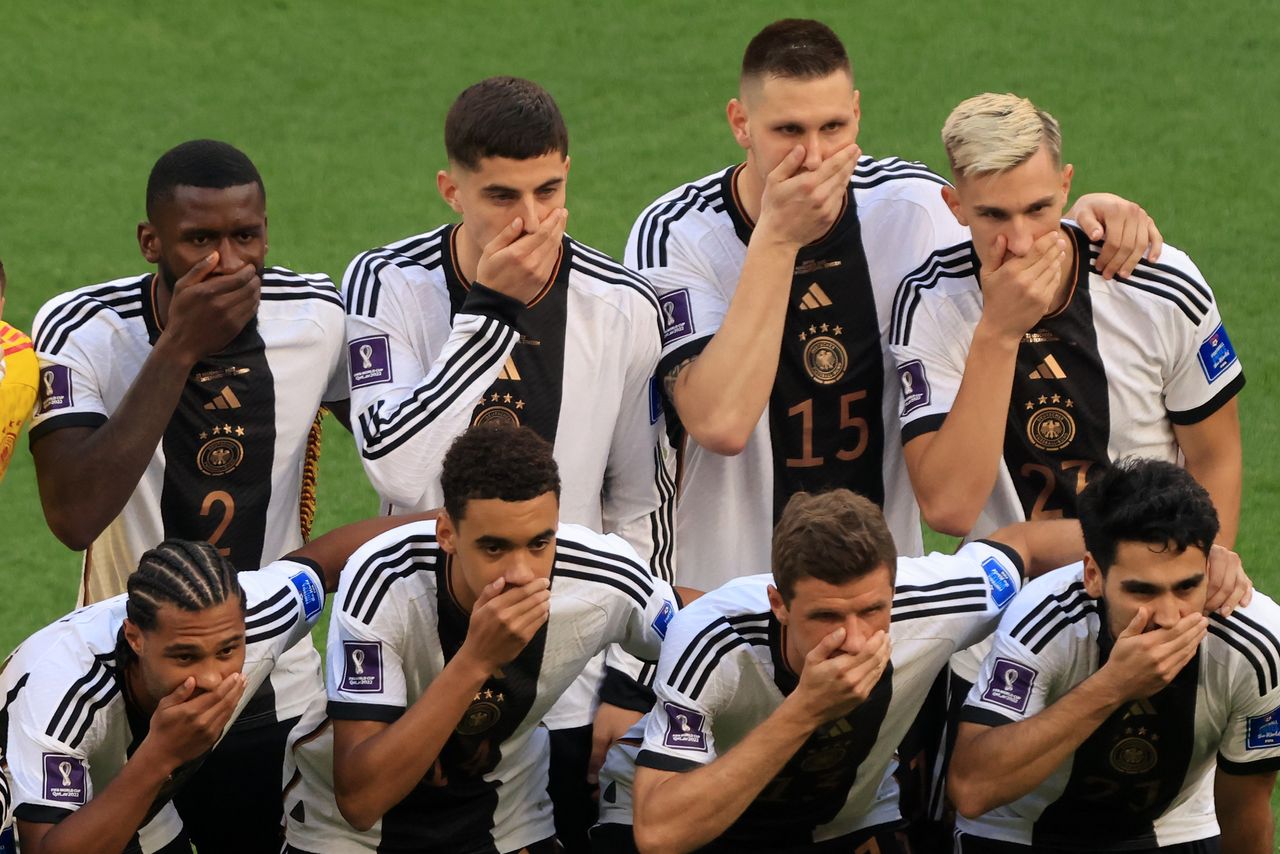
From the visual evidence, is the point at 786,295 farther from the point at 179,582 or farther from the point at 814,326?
the point at 179,582

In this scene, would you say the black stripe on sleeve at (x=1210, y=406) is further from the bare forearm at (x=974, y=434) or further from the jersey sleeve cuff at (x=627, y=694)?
the jersey sleeve cuff at (x=627, y=694)

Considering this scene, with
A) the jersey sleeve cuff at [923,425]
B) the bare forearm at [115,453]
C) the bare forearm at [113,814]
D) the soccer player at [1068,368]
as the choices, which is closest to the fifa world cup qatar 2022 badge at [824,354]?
the soccer player at [1068,368]

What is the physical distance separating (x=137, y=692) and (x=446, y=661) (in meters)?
0.73

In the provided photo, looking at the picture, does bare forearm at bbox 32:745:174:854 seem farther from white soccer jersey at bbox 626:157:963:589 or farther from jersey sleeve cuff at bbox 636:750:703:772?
white soccer jersey at bbox 626:157:963:589

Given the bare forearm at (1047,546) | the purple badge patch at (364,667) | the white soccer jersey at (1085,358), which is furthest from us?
the white soccer jersey at (1085,358)

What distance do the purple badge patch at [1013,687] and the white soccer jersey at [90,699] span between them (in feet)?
5.57

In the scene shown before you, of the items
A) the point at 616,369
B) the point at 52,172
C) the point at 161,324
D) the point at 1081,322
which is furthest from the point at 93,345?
the point at 52,172

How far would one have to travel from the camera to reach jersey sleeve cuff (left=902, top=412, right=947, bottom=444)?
16.7ft

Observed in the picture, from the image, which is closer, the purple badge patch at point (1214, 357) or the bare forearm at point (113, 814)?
the bare forearm at point (113, 814)

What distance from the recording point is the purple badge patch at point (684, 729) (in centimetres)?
464

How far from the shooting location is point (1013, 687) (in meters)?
4.73

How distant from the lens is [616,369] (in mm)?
5195

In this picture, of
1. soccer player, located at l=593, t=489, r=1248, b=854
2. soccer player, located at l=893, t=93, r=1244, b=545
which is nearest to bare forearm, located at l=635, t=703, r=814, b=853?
soccer player, located at l=593, t=489, r=1248, b=854

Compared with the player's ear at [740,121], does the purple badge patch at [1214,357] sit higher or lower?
lower
